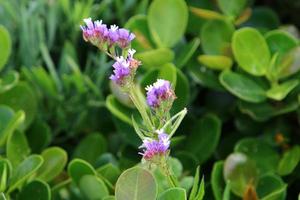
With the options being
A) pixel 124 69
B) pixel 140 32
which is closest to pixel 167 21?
pixel 140 32

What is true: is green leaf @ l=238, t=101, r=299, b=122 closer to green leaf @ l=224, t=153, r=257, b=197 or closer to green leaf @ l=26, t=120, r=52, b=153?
green leaf @ l=224, t=153, r=257, b=197

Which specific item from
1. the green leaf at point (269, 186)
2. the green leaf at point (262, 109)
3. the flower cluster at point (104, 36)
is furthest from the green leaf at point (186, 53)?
the flower cluster at point (104, 36)

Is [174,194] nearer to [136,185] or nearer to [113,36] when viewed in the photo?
[136,185]

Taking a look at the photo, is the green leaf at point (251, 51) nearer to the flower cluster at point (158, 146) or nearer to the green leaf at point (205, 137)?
the green leaf at point (205, 137)

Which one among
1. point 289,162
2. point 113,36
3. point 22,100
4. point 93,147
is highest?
point 113,36

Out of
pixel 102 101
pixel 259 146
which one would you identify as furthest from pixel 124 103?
pixel 259 146

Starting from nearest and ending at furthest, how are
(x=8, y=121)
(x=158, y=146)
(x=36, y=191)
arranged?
(x=158, y=146) < (x=36, y=191) < (x=8, y=121)

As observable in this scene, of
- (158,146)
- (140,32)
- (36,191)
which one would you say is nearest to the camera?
(158,146)
